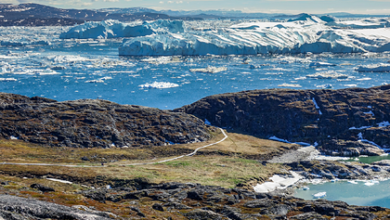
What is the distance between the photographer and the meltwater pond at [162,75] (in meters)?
97.4

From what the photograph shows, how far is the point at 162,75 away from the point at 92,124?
57.2 metres

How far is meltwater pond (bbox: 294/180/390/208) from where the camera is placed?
45219mm

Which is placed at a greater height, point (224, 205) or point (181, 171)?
point (224, 205)

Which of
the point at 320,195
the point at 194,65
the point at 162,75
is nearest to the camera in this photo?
the point at 320,195

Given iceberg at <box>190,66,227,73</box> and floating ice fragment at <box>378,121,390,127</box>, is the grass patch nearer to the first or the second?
floating ice fragment at <box>378,121,390,127</box>

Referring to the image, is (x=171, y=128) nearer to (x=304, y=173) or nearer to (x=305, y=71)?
(x=304, y=173)

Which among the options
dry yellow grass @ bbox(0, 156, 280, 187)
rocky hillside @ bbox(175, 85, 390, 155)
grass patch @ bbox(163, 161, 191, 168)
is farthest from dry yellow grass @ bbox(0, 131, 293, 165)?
rocky hillside @ bbox(175, 85, 390, 155)

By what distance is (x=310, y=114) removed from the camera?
72625 millimetres

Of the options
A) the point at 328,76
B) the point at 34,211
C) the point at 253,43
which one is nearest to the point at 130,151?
the point at 34,211

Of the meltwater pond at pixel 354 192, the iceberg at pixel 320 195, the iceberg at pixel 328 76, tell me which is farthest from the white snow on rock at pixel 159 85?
the iceberg at pixel 320 195

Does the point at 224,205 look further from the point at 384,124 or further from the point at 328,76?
the point at 328,76

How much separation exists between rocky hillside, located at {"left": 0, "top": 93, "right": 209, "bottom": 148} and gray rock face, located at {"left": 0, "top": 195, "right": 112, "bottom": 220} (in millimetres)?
32747

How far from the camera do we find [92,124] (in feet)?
204

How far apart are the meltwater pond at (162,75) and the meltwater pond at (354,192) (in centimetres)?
4576
